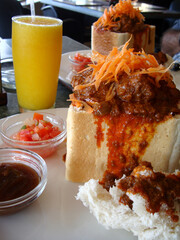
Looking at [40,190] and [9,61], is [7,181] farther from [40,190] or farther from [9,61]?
[9,61]

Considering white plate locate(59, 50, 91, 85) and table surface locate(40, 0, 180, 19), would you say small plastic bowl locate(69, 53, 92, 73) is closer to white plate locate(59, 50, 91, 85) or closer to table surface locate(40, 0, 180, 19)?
white plate locate(59, 50, 91, 85)

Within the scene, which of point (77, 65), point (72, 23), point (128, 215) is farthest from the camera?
point (72, 23)

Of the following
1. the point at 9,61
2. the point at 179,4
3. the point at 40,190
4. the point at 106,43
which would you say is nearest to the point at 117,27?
the point at 106,43

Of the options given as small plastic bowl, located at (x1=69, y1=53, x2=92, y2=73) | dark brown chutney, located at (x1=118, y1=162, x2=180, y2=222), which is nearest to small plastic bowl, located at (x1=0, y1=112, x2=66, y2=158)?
dark brown chutney, located at (x1=118, y1=162, x2=180, y2=222)

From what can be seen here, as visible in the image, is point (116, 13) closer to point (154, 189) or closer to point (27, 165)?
point (27, 165)

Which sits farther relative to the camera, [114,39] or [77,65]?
[114,39]

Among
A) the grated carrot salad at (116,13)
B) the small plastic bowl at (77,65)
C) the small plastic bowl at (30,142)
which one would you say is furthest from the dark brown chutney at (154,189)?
the grated carrot salad at (116,13)

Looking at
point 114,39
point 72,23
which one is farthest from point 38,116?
point 72,23
